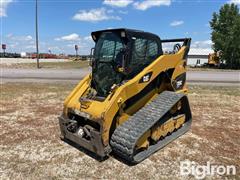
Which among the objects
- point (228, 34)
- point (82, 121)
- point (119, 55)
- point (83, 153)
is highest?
point (228, 34)

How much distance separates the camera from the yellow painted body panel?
486 cm

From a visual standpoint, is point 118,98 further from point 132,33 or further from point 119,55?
point 132,33

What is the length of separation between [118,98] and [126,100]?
0.31 m

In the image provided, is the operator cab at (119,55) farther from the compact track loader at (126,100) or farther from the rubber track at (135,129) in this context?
the rubber track at (135,129)

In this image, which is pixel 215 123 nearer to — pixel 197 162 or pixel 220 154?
pixel 220 154

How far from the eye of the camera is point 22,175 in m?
4.54

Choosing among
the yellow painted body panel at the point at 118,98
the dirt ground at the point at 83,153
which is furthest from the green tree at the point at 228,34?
the yellow painted body panel at the point at 118,98

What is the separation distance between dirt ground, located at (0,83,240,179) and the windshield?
198 centimetres

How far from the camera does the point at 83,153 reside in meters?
5.40

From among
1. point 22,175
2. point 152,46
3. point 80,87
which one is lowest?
point 22,175

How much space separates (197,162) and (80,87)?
9.42ft

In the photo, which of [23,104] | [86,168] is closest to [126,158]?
[86,168]

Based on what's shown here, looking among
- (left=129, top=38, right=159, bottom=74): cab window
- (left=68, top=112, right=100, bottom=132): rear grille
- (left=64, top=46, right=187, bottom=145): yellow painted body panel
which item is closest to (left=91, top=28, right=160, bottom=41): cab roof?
(left=129, top=38, right=159, bottom=74): cab window

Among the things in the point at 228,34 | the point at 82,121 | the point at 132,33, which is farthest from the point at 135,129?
the point at 228,34
